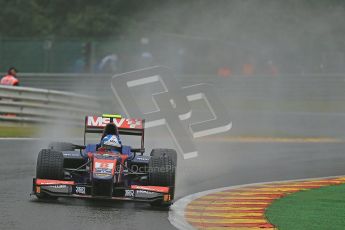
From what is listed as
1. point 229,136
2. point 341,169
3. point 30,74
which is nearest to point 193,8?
point 30,74

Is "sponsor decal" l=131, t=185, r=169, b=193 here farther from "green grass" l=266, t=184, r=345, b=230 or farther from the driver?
"green grass" l=266, t=184, r=345, b=230

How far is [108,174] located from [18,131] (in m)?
10.8

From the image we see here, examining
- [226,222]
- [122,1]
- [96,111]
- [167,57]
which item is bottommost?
[226,222]

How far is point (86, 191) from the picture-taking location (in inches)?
432

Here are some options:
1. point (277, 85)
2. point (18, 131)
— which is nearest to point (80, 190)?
point (18, 131)

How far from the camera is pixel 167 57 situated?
36094 mm

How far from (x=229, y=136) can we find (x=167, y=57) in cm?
1411

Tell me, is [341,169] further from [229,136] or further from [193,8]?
[193,8]

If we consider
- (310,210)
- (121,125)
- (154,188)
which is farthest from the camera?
(121,125)

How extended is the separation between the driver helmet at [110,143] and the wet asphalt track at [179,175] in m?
0.92

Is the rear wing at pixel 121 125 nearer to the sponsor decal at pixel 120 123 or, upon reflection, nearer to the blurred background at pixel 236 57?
the sponsor decal at pixel 120 123

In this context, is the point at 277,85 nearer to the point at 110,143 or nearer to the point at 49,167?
the point at 110,143

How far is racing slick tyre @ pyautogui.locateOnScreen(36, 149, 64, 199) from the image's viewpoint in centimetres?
1123

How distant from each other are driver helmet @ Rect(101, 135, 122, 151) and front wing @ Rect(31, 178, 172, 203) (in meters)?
0.98
